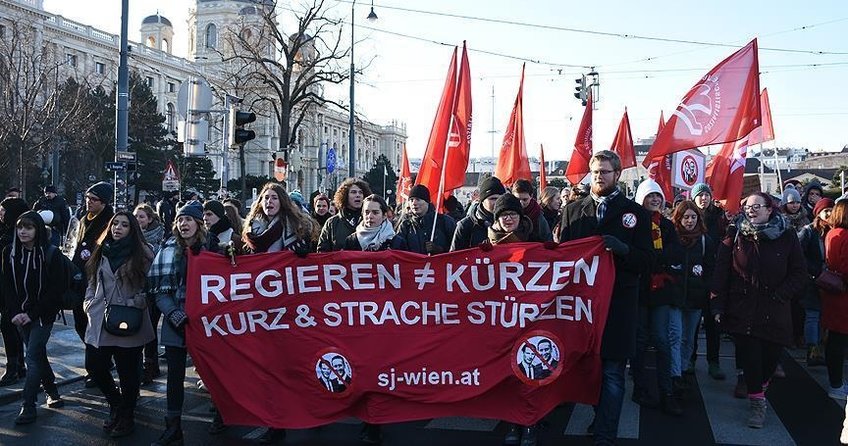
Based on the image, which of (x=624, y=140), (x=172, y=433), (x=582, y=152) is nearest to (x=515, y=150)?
(x=582, y=152)

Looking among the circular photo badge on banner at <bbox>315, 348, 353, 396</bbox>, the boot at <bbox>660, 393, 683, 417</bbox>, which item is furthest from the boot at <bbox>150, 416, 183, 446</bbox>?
the boot at <bbox>660, 393, 683, 417</bbox>

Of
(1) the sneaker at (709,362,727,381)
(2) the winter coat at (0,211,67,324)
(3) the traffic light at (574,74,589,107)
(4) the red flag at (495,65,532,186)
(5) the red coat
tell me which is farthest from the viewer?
(3) the traffic light at (574,74,589,107)

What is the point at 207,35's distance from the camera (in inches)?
3964

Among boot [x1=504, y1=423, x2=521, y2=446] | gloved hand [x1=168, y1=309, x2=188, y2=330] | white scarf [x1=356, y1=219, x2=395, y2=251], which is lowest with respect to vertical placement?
boot [x1=504, y1=423, x2=521, y2=446]

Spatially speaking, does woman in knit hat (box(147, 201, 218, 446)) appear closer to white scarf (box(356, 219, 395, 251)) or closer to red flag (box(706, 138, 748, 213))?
white scarf (box(356, 219, 395, 251))

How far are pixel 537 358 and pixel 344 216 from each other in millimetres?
2629

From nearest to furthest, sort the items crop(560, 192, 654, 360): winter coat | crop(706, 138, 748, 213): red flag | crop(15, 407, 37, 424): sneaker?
crop(560, 192, 654, 360): winter coat, crop(15, 407, 37, 424): sneaker, crop(706, 138, 748, 213): red flag

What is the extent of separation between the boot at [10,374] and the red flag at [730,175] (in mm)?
8470

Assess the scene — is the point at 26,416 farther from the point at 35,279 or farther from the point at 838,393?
the point at 838,393

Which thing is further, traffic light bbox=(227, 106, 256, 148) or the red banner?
traffic light bbox=(227, 106, 256, 148)

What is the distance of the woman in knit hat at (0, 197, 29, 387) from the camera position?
780 centimetres

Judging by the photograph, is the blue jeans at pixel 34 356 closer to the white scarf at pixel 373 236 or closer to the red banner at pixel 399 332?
the red banner at pixel 399 332

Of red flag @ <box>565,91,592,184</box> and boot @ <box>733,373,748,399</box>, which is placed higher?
red flag @ <box>565,91,592,184</box>

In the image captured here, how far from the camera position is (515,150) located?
40.8 ft
